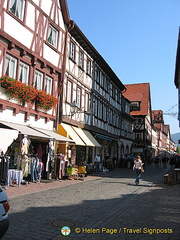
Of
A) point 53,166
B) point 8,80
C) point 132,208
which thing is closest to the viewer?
point 132,208

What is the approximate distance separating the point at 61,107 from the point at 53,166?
12.5 ft

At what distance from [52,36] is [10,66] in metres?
4.48

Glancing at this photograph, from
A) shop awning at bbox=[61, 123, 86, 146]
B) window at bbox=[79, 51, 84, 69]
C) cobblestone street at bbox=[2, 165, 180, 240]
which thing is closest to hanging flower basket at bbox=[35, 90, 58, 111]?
shop awning at bbox=[61, 123, 86, 146]

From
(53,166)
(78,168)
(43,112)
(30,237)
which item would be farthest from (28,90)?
(30,237)

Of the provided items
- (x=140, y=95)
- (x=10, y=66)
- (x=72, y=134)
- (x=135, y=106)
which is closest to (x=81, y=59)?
(x=72, y=134)

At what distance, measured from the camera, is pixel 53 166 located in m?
15.7

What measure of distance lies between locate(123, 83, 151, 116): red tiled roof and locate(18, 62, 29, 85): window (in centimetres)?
3906

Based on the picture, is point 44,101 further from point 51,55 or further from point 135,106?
point 135,106

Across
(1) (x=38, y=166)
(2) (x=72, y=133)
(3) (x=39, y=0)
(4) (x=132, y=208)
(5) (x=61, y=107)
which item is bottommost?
(4) (x=132, y=208)

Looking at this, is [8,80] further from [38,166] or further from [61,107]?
[61,107]

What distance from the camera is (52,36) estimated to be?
52.6 feet

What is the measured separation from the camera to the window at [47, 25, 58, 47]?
1573cm

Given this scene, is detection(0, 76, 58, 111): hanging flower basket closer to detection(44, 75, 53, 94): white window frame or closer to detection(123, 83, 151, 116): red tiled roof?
detection(44, 75, 53, 94): white window frame

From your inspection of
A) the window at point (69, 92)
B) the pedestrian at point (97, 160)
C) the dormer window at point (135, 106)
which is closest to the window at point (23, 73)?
the window at point (69, 92)
